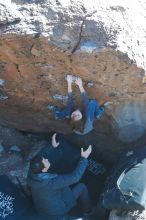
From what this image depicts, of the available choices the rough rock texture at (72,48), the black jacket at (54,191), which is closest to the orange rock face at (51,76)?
the rough rock texture at (72,48)

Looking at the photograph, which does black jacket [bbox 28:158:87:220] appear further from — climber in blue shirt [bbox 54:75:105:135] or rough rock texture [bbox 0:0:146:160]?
rough rock texture [bbox 0:0:146:160]

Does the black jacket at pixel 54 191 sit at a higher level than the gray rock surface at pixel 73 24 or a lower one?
lower

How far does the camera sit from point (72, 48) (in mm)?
5230

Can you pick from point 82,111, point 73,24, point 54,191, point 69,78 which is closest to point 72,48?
point 73,24

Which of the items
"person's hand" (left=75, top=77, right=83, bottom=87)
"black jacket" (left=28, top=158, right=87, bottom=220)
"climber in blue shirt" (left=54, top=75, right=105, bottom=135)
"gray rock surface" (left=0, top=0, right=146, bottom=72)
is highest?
"gray rock surface" (left=0, top=0, right=146, bottom=72)

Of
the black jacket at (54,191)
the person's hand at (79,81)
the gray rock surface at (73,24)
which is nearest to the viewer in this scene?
the gray rock surface at (73,24)

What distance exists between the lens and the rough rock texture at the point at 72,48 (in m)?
5.20

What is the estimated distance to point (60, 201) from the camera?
5680 millimetres

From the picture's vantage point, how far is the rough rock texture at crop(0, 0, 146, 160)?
520cm

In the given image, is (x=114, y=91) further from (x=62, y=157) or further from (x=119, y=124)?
(x=62, y=157)

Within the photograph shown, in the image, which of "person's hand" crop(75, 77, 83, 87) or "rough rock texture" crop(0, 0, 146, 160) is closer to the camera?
"rough rock texture" crop(0, 0, 146, 160)

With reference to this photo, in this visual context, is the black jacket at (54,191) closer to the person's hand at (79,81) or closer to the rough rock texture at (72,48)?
the person's hand at (79,81)

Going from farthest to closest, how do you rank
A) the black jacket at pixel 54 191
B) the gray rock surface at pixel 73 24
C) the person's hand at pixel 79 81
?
the person's hand at pixel 79 81 < the black jacket at pixel 54 191 < the gray rock surface at pixel 73 24

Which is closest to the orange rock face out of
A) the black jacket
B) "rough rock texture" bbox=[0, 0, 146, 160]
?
"rough rock texture" bbox=[0, 0, 146, 160]
